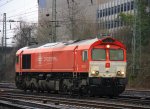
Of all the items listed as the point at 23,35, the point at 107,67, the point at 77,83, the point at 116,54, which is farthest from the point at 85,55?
the point at 23,35

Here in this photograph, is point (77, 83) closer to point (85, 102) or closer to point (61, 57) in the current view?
point (61, 57)

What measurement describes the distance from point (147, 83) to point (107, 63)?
1692cm

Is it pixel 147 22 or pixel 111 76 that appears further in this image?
pixel 147 22

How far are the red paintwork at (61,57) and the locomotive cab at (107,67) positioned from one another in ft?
0.35

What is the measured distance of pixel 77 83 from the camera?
1013 inches

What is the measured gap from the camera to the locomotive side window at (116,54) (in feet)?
84.6

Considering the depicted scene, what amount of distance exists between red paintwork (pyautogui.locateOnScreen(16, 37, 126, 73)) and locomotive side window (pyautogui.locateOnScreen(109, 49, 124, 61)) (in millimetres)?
251

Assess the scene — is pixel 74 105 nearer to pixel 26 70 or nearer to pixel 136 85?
pixel 26 70

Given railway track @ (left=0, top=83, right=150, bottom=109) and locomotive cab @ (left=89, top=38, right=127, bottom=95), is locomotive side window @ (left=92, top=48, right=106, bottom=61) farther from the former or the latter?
railway track @ (left=0, top=83, right=150, bottom=109)

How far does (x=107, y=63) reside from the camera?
25406mm

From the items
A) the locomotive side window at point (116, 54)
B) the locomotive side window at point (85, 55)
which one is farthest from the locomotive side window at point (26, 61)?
the locomotive side window at point (116, 54)

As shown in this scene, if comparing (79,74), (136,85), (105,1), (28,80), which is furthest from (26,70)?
(105,1)

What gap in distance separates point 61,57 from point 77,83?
312 cm

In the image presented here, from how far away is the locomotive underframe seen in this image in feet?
81.0
